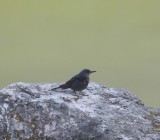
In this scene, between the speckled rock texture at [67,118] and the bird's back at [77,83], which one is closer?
the speckled rock texture at [67,118]

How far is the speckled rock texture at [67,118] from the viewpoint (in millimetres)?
12469

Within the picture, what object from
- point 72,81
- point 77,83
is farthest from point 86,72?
point 77,83

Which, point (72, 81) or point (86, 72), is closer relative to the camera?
point (72, 81)

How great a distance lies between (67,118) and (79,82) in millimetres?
2691

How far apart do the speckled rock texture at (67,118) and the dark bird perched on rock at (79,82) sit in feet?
2.85

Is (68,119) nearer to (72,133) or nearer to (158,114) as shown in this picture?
(72,133)

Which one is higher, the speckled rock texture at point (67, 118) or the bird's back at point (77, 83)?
the bird's back at point (77, 83)

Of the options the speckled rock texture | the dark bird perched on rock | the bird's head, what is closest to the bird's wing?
the dark bird perched on rock

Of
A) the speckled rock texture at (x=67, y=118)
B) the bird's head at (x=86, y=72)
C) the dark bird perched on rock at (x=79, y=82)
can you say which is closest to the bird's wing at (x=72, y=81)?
the dark bird perched on rock at (x=79, y=82)

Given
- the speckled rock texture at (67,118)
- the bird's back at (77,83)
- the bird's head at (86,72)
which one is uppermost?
the bird's head at (86,72)

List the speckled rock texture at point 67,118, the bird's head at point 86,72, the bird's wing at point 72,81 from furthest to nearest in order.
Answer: the bird's head at point 86,72
the bird's wing at point 72,81
the speckled rock texture at point 67,118

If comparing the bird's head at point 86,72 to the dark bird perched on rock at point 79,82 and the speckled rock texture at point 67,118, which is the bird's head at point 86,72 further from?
the speckled rock texture at point 67,118

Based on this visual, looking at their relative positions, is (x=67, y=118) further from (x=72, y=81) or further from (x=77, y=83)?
(x=72, y=81)

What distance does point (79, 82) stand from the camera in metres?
15.2
